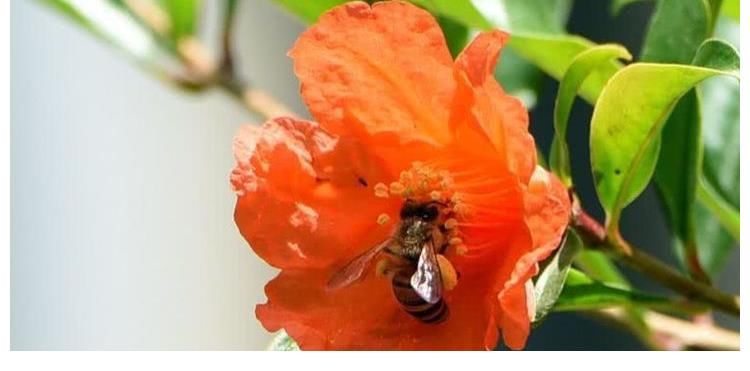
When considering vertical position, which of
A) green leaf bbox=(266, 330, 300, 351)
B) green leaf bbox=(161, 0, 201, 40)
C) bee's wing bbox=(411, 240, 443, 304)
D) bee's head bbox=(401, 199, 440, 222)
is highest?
bee's wing bbox=(411, 240, 443, 304)

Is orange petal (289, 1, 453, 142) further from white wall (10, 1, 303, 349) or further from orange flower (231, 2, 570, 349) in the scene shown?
white wall (10, 1, 303, 349)

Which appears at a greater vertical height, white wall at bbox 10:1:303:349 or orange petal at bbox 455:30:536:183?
orange petal at bbox 455:30:536:183

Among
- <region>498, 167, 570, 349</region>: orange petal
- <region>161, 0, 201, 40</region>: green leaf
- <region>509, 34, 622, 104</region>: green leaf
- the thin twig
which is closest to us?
<region>498, 167, 570, 349</region>: orange petal

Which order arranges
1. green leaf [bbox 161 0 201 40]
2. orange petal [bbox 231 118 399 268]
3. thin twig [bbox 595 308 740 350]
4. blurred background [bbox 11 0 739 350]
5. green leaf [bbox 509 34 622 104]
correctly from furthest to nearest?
blurred background [bbox 11 0 739 350] < green leaf [bbox 161 0 201 40] < thin twig [bbox 595 308 740 350] < green leaf [bbox 509 34 622 104] < orange petal [bbox 231 118 399 268]

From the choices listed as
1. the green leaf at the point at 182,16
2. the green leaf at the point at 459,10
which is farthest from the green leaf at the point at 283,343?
the green leaf at the point at 182,16

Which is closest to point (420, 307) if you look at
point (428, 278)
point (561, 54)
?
point (428, 278)

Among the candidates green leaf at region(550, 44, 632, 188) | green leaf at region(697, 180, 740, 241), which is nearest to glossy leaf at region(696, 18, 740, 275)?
green leaf at region(697, 180, 740, 241)

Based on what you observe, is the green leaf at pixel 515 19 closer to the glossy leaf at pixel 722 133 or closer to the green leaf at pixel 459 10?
the green leaf at pixel 459 10
